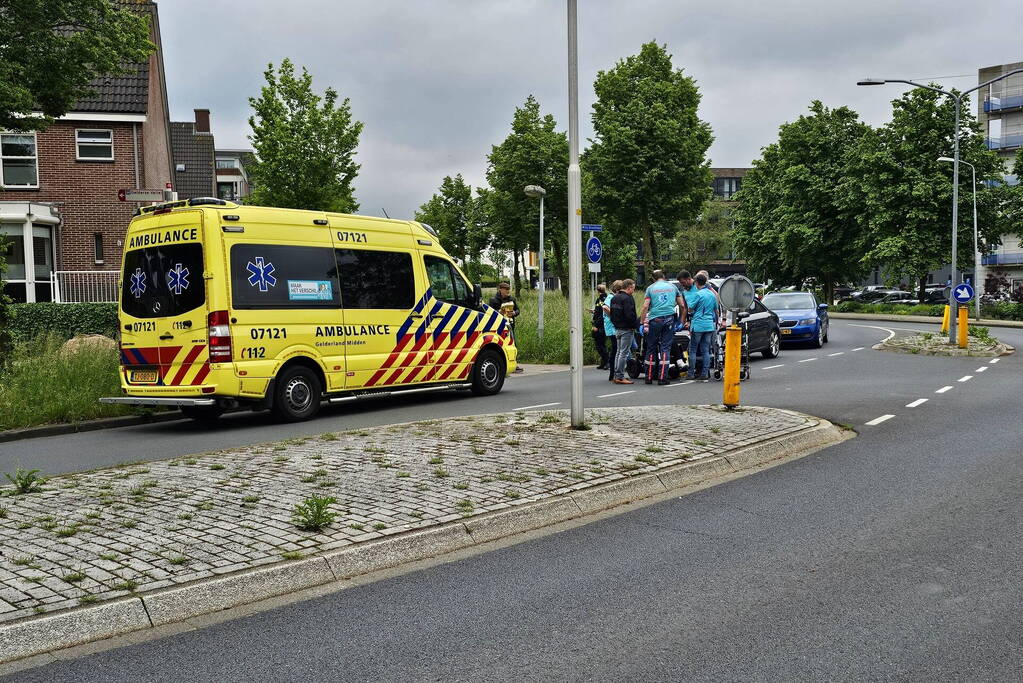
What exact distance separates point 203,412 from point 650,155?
3609cm

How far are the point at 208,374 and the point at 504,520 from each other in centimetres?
609

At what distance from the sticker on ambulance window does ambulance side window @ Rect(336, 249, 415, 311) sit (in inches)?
10.6

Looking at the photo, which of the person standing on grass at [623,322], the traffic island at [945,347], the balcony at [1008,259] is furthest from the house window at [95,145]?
the balcony at [1008,259]

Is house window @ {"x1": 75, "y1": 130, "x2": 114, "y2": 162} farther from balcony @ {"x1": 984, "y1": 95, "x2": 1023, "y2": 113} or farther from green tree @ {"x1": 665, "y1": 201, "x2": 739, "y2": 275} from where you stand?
balcony @ {"x1": 984, "y1": 95, "x2": 1023, "y2": 113}

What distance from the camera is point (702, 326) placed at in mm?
16484

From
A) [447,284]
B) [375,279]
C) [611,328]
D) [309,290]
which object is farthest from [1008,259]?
[309,290]

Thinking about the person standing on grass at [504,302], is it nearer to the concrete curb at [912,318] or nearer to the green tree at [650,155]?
the green tree at [650,155]

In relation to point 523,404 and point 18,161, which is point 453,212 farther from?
point 523,404

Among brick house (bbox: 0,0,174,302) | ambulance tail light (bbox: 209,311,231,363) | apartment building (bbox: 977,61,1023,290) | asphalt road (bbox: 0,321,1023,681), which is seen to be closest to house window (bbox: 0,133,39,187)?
brick house (bbox: 0,0,174,302)

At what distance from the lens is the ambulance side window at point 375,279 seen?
12375 millimetres

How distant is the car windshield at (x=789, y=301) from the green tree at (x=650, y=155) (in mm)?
19768

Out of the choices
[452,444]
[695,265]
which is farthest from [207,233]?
[695,265]

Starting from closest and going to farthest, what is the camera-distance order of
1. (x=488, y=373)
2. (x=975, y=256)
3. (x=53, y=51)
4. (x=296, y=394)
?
(x=296, y=394), (x=488, y=373), (x=53, y=51), (x=975, y=256)

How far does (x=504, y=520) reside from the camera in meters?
5.97
